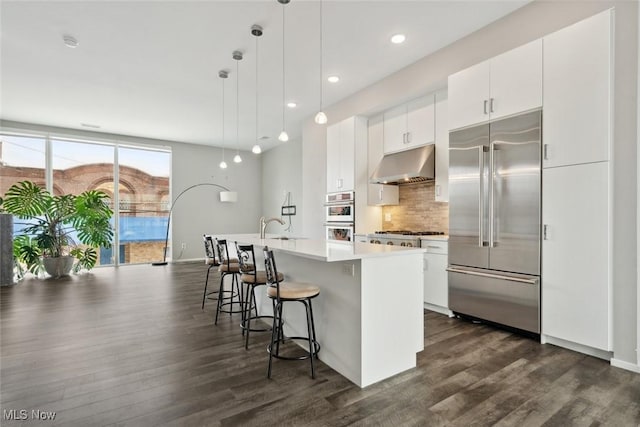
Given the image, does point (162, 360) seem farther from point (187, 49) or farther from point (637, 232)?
point (637, 232)

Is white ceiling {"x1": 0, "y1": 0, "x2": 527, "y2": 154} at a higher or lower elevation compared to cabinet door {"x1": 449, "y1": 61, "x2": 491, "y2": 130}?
higher

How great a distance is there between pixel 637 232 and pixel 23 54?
21.5 feet

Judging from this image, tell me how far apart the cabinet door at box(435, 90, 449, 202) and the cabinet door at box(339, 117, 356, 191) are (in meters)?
1.42

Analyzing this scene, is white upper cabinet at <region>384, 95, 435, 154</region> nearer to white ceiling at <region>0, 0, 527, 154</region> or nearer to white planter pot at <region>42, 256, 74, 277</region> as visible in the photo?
white ceiling at <region>0, 0, 527, 154</region>

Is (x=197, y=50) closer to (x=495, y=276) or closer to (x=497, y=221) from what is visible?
(x=497, y=221)

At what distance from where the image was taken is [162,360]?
2.64 m

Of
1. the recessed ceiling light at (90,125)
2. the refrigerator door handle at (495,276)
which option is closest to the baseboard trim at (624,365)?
the refrigerator door handle at (495,276)

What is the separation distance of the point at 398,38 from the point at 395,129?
1.43 metres

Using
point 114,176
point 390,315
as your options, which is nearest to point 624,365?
point 390,315

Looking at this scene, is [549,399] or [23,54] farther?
[23,54]

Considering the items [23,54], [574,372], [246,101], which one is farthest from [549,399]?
[23,54]

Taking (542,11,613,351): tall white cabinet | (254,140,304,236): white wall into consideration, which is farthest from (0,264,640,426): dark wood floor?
(254,140,304,236): white wall

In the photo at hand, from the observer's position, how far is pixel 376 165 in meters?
5.16

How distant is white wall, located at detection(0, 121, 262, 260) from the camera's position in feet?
28.1
